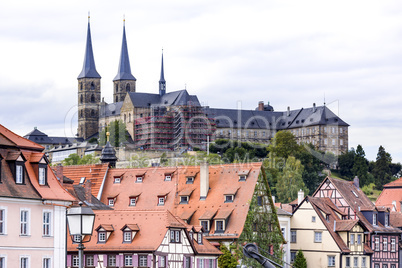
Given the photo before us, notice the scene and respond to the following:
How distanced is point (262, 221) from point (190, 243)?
9808 mm

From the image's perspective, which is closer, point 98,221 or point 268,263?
point 268,263

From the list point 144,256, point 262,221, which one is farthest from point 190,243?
point 262,221

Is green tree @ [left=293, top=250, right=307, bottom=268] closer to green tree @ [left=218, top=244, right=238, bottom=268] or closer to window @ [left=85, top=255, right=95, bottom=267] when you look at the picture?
green tree @ [left=218, top=244, right=238, bottom=268]

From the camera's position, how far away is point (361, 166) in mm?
188750

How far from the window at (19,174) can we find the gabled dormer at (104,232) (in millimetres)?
15443

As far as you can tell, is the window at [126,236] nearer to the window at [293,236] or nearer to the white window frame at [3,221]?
the white window frame at [3,221]

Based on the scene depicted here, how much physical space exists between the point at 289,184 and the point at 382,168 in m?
46.2

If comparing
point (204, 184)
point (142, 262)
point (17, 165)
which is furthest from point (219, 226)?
point (17, 165)

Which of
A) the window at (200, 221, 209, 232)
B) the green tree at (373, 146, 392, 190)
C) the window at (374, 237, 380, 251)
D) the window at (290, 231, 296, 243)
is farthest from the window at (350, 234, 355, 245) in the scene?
the green tree at (373, 146, 392, 190)

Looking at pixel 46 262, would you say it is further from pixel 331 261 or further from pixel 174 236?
pixel 331 261

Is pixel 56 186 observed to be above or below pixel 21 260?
above

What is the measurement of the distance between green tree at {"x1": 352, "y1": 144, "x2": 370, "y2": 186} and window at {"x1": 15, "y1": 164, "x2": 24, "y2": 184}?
141m

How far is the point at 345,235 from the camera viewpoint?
7738 cm

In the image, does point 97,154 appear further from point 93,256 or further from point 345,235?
point 93,256
